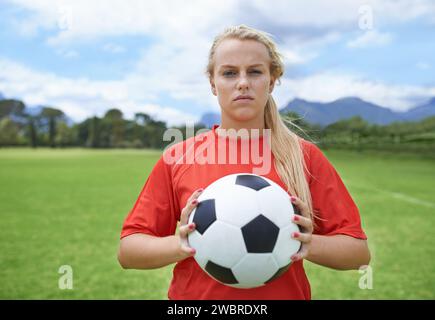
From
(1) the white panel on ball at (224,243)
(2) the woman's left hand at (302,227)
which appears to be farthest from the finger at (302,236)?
(1) the white panel on ball at (224,243)

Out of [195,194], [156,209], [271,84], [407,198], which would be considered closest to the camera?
[195,194]

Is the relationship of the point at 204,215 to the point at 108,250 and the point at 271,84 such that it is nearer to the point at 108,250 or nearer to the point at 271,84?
the point at 271,84

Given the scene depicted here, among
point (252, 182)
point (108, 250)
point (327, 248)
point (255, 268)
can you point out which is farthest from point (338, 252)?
point (108, 250)

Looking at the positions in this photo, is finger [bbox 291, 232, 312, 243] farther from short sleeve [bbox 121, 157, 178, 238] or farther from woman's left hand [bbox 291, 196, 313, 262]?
short sleeve [bbox 121, 157, 178, 238]

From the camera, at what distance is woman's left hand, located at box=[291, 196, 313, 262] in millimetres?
1928

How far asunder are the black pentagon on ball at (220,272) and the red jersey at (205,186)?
174 millimetres

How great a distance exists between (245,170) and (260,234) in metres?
0.42

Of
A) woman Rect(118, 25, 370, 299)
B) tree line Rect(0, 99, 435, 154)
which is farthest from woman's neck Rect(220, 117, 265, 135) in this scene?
tree line Rect(0, 99, 435, 154)

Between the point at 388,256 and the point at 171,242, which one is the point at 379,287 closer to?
the point at 388,256

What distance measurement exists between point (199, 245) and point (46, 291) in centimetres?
457

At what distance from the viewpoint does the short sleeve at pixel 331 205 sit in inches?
85.7

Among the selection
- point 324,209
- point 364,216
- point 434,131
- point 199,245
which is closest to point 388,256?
point 364,216

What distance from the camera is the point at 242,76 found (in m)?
2.14

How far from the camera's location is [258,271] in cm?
195
